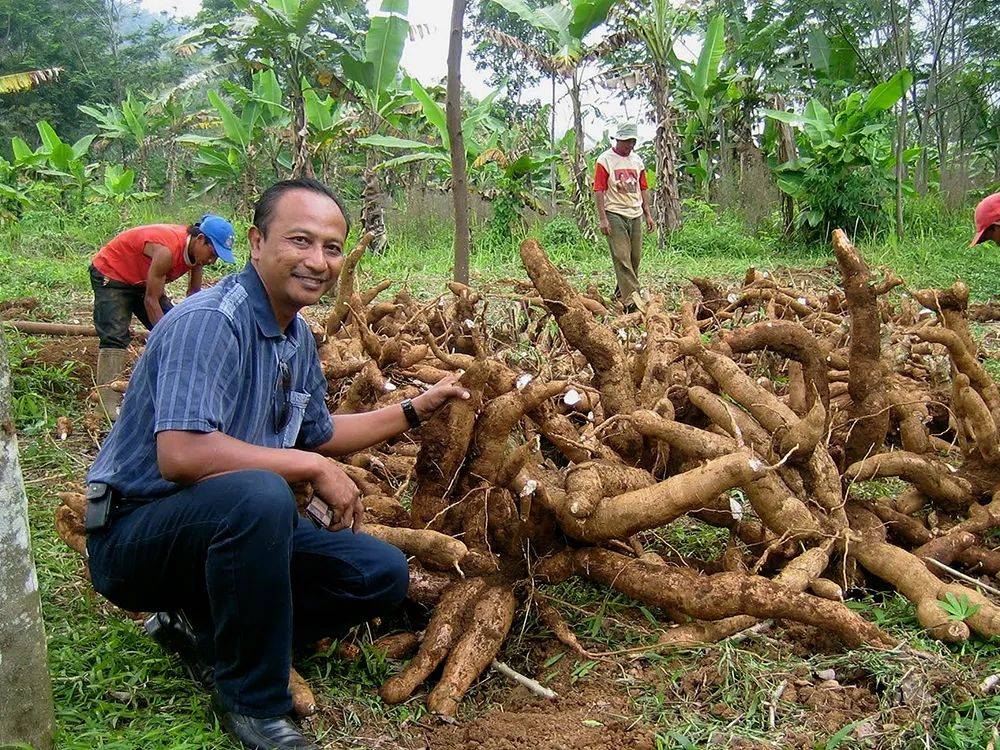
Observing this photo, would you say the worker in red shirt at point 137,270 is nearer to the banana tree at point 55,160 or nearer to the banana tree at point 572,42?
the banana tree at point 572,42

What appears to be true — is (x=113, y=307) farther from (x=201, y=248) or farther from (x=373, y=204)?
(x=373, y=204)

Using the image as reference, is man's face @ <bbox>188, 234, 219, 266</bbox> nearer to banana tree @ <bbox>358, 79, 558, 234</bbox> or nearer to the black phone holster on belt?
the black phone holster on belt

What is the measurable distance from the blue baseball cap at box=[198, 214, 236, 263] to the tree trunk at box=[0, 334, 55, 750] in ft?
9.12

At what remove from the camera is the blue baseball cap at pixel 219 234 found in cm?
425

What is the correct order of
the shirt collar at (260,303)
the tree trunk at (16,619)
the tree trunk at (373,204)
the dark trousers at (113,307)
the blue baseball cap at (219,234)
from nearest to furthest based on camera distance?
the tree trunk at (16,619) < the shirt collar at (260,303) < the blue baseball cap at (219,234) < the dark trousers at (113,307) < the tree trunk at (373,204)

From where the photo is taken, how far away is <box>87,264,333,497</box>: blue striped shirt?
171 cm

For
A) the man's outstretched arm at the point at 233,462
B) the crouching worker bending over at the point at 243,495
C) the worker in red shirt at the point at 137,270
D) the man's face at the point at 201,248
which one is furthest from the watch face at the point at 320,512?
the man's face at the point at 201,248

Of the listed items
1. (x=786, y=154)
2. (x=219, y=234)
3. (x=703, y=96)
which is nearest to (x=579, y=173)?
(x=703, y=96)

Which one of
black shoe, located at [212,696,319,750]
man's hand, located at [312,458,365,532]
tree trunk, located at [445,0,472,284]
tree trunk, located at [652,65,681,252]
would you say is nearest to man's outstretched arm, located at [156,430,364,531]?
man's hand, located at [312,458,365,532]

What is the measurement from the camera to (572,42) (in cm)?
960

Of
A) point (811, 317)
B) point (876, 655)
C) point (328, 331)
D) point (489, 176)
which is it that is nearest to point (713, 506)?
point (876, 655)

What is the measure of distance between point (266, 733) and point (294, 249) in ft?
3.66

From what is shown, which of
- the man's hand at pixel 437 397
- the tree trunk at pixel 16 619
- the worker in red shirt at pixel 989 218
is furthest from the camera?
the worker in red shirt at pixel 989 218

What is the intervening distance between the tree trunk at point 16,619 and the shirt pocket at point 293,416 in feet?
2.07
